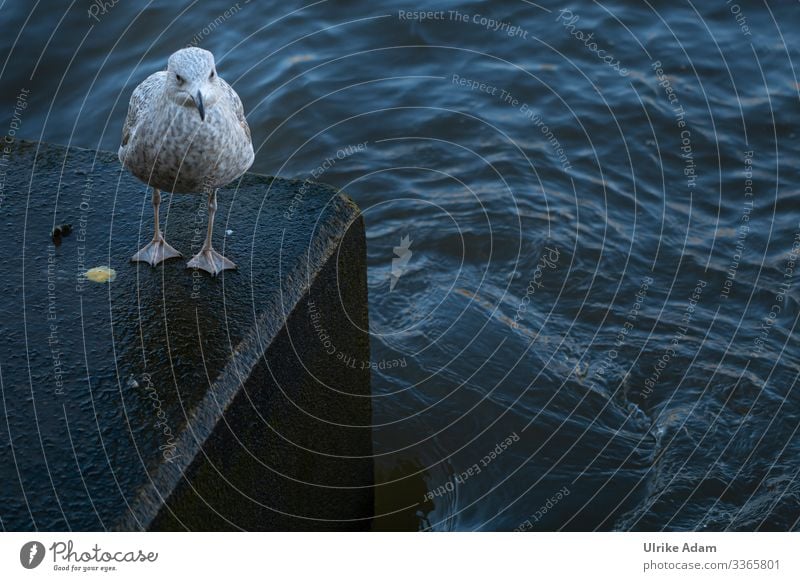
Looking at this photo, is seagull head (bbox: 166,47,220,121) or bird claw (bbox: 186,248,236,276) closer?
seagull head (bbox: 166,47,220,121)

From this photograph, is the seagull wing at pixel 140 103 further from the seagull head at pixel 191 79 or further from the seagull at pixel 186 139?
the seagull head at pixel 191 79

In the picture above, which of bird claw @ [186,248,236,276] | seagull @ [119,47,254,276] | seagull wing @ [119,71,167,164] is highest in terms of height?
seagull wing @ [119,71,167,164]

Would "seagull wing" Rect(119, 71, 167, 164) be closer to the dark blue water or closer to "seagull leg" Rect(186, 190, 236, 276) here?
"seagull leg" Rect(186, 190, 236, 276)

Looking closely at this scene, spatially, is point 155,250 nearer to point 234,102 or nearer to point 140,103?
point 140,103

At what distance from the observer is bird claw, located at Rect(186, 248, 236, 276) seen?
506 centimetres

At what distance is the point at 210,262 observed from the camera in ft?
16.6

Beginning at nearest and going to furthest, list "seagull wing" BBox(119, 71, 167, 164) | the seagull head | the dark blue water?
the seagull head → "seagull wing" BBox(119, 71, 167, 164) → the dark blue water

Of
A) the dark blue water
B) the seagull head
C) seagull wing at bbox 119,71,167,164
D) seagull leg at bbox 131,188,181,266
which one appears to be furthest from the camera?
the dark blue water

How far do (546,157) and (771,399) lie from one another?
3335 mm

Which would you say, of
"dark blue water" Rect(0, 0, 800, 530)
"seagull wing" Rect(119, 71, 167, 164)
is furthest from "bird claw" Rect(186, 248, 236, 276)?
"dark blue water" Rect(0, 0, 800, 530)

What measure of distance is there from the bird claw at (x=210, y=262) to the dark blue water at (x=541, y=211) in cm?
235

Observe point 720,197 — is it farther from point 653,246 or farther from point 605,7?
point 605,7

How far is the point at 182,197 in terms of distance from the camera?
5.74 meters

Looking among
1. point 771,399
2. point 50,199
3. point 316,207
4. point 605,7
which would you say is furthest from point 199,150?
point 605,7
